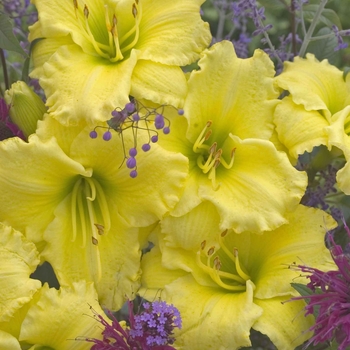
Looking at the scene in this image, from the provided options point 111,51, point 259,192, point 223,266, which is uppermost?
point 111,51

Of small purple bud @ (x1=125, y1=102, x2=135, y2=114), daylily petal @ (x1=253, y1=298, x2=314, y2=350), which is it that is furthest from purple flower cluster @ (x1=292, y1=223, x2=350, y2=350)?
small purple bud @ (x1=125, y1=102, x2=135, y2=114)

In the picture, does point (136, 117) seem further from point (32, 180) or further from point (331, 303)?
point (331, 303)

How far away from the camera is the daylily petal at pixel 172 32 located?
706 millimetres

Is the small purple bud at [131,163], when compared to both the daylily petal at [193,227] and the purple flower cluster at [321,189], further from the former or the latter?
the purple flower cluster at [321,189]

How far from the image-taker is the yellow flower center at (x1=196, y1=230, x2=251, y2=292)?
71cm

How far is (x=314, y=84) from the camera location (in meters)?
0.75

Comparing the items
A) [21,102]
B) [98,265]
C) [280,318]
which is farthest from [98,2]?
[280,318]

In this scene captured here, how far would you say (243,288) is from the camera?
74 cm

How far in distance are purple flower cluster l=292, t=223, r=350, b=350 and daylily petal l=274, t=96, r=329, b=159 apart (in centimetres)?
12

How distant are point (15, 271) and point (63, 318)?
0.22 feet

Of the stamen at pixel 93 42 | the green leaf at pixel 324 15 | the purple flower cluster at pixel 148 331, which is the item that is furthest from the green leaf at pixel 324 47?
the purple flower cluster at pixel 148 331

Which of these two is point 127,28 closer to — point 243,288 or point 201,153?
point 201,153

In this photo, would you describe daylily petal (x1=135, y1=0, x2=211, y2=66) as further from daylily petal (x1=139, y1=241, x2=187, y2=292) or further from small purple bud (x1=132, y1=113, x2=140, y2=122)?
daylily petal (x1=139, y1=241, x2=187, y2=292)

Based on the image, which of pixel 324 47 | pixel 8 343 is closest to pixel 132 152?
pixel 8 343
